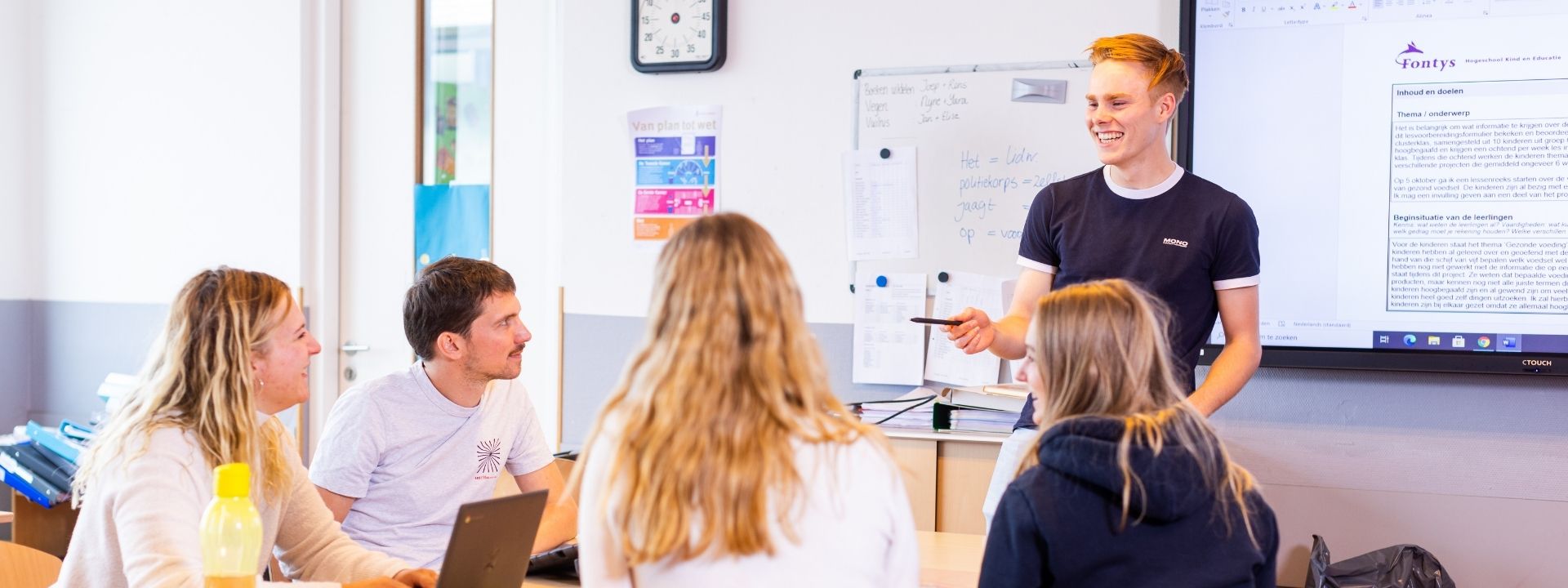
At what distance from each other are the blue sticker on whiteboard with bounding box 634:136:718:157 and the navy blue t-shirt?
153 centimetres

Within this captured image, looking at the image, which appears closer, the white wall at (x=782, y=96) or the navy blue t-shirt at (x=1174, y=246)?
the navy blue t-shirt at (x=1174, y=246)

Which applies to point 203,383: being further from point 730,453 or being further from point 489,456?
point 730,453

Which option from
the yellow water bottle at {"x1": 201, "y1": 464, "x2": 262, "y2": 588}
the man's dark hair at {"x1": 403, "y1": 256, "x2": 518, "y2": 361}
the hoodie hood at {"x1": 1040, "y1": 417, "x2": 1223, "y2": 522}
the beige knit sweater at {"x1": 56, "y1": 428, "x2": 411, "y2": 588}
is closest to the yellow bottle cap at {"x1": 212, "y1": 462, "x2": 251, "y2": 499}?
the yellow water bottle at {"x1": 201, "y1": 464, "x2": 262, "y2": 588}

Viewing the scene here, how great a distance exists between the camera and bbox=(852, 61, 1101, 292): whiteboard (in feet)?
11.1

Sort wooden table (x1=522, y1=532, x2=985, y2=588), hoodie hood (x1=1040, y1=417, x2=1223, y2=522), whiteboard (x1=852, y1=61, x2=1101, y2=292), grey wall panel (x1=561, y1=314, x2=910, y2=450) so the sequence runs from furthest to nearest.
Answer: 1. grey wall panel (x1=561, y1=314, x2=910, y2=450)
2. whiteboard (x1=852, y1=61, x2=1101, y2=292)
3. wooden table (x1=522, y1=532, x2=985, y2=588)
4. hoodie hood (x1=1040, y1=417, x2=1223, y2=522)

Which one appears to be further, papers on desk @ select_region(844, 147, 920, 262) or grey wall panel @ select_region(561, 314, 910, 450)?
grey wall panel @ select_region(561, 314, 910, 450)

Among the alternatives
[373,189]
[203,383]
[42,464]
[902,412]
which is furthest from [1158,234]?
[42,464]

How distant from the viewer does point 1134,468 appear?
1.56 metres

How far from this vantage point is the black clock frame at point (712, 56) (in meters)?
3.69

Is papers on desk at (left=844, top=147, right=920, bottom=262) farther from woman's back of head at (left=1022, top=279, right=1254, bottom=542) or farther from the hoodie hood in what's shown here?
the hoodie hood

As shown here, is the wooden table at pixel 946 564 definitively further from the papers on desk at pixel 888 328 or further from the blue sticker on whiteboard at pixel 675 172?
the blue sticker on whiteboard at pixel 675 172

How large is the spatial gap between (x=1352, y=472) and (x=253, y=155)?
3526mm

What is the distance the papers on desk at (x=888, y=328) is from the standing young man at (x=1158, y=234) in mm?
1077

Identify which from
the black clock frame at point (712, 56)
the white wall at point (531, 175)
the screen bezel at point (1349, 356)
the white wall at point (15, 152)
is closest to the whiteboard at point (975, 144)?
the screen bezel at point (1349, 356)
